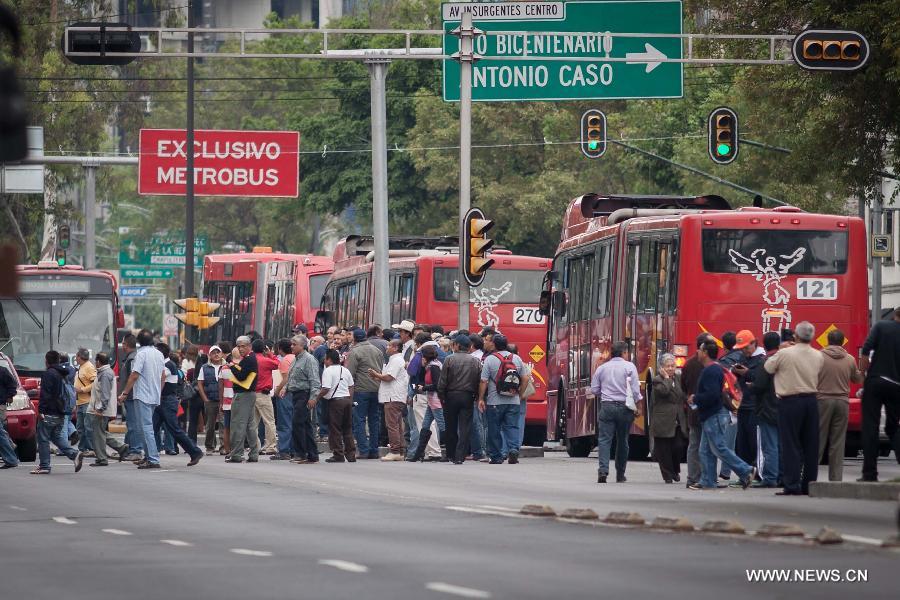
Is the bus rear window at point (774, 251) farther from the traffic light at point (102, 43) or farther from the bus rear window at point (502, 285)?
the bus rear window at point (502, 285)

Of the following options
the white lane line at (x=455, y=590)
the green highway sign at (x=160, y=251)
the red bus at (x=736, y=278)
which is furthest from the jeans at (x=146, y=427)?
the green highway sign at (x=160, y=251)

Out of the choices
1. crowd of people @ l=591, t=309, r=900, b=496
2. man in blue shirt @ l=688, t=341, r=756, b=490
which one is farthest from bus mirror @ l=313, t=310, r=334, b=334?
man in blue shirt @ l=688, t=341, r=756, b=490

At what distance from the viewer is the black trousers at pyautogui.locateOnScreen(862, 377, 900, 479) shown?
20594 millimetres

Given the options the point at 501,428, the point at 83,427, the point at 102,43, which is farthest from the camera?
the point at 83,427

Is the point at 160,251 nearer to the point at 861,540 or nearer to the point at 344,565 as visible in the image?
the point at 861,540

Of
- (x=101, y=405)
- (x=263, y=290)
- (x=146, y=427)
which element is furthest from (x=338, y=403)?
(x=263, y=290)

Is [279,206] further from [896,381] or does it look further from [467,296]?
[896,381]

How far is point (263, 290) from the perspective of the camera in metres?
52.2

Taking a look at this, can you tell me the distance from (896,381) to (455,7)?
12.2 m

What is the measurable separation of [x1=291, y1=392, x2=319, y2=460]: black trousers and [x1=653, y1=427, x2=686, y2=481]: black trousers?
6.71 metres

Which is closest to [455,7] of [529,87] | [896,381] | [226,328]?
[529,87]

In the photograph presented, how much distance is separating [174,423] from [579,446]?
643 cm

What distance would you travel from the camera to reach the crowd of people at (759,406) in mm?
20625

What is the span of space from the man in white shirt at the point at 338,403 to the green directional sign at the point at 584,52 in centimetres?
501
